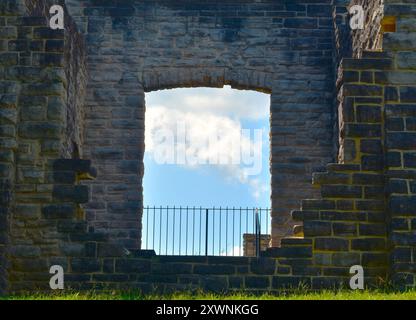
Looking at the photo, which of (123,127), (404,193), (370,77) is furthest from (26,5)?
(404,193)

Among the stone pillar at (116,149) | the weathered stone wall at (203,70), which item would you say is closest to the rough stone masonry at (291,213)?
the stone pillar at (116,149)

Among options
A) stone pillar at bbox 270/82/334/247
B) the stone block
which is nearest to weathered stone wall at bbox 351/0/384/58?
stone pillar at bbox 270/82/334/247

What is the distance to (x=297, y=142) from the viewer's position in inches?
653

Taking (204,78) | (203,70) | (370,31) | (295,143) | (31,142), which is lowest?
(31,142)

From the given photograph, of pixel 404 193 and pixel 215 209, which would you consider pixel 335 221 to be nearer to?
pixel 404 193

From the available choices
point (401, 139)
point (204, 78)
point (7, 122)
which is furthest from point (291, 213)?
Result: point (204, 78)

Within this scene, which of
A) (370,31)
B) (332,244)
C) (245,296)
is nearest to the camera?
(245,296)

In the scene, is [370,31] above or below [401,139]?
above

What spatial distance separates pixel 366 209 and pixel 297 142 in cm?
407

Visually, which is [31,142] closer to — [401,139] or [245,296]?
[245,296]

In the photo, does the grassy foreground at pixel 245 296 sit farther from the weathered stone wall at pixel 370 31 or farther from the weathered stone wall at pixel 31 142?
the weathered stone wall at pixel 370 31

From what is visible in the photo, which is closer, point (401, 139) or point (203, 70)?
point (401, 139)

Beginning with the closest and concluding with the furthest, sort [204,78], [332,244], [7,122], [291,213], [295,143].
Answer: [332,244], [7,122], [291,213], [295,143], [204,78]

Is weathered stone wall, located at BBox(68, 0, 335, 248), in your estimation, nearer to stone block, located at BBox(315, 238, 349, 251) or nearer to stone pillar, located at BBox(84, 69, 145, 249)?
stone pillar, located at BBox(84, 69, 145, 249)
